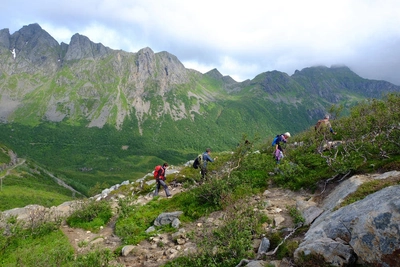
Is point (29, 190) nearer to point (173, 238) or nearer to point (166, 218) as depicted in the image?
point (166, 218)

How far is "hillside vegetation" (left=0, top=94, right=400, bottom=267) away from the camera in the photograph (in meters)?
8.70

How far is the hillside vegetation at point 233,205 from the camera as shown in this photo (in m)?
8.70

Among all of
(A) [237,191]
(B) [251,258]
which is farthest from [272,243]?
(A) [237,191]

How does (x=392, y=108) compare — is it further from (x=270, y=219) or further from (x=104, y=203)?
(x=104, y=203)

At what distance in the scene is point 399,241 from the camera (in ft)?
17.7

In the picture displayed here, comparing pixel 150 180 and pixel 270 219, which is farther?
pixel 150 180

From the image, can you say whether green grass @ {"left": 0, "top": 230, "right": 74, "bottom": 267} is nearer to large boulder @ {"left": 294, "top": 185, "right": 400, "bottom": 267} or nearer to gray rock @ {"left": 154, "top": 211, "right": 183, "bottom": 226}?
gray rock @ {"left": 154, "top": 211, "right": 183, "bottom": 226}

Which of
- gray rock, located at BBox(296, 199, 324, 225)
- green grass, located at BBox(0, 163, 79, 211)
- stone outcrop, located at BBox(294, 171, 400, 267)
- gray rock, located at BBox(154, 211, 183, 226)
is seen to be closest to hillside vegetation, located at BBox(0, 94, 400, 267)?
gray rock, located at BBox(296, 199, 324, 225)

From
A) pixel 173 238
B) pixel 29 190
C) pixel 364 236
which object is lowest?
pixel 29 190

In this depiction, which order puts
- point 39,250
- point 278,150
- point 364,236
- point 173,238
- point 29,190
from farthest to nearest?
point 29,190 < point 278,150 < point 39,250 < point 173,238 < point 364,236

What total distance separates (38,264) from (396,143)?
1480cm

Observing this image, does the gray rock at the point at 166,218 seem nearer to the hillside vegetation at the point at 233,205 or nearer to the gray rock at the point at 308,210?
the hillside vegetation at the point at 233,205

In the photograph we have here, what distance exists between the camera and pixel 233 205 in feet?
35.7

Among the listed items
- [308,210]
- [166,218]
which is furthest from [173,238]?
[308,210]
